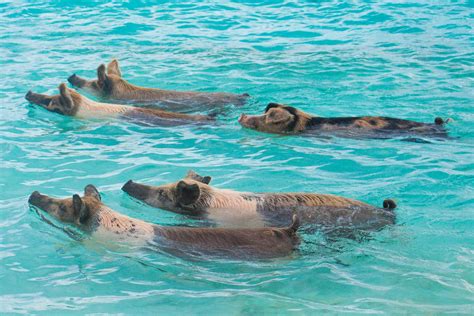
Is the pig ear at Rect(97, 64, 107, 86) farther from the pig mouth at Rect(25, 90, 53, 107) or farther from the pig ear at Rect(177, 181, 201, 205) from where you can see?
the pig ear at Rect(177, 181, 201, 205)

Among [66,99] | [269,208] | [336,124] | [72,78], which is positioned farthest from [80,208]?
[72,78]

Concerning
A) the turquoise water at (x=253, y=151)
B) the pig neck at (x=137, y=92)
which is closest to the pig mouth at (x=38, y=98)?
Answer: the turquoise water at (x=253, y=151)

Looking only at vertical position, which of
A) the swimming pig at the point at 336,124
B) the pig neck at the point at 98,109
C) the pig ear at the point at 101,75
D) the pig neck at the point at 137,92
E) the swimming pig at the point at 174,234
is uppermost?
the pig ear at the point at 101,75

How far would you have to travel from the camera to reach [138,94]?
13.1 m

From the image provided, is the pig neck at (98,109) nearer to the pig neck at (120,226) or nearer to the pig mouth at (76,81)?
the pig mouth at (76,81)

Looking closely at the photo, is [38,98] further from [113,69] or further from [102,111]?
[113,69]

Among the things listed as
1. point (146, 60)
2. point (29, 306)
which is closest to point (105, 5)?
point (146, 60)

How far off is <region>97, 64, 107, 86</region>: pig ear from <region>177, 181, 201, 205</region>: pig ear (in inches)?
212

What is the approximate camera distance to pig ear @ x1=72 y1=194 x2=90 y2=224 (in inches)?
308

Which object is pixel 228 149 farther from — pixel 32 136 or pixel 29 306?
pixel 29 306

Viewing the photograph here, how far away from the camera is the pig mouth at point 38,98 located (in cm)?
1270

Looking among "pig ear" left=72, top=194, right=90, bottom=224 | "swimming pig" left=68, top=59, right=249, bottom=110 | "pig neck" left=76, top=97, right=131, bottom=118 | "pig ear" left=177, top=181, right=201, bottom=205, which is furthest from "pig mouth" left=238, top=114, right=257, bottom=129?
"pig ear" left=72, top=194, right=90, bottom=224

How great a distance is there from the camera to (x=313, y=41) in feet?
56.5

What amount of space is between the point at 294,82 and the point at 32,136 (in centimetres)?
475
